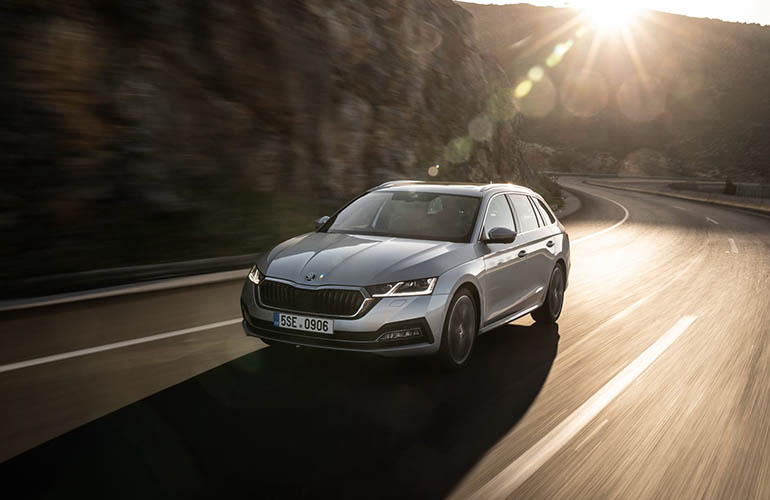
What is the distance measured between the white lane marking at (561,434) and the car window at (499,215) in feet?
5.71

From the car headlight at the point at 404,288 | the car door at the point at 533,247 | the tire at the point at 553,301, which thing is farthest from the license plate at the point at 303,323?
the tire at the point at 553,301

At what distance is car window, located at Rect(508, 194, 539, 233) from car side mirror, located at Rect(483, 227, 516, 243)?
99 cm

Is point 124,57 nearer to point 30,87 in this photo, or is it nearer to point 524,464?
point 30,87

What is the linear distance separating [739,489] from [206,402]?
11.0ft

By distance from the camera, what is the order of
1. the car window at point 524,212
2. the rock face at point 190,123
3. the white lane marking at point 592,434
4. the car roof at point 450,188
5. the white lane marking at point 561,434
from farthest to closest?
1. the rock face at point 190,123
2. the car window at point 524,212
3. the car roof at point 450,188
4. the white lane marking at point 592,434
5. the white lane marking at point 561,434

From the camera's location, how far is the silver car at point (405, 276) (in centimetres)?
571

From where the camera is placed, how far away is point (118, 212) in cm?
1246

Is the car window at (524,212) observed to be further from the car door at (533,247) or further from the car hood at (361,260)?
the car hood at (361,260)

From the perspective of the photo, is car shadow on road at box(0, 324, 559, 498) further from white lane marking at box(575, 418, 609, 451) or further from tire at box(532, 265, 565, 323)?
tire at box(532, 265, 565, 323)

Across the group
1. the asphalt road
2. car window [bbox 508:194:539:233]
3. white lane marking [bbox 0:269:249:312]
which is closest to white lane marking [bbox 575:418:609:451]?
the asphalt road

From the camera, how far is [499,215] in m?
7.47

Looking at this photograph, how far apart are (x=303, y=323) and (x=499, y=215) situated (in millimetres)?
2591

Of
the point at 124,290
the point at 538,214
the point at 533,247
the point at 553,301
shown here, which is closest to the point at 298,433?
the point at 533,247

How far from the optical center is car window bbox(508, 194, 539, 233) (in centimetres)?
791
